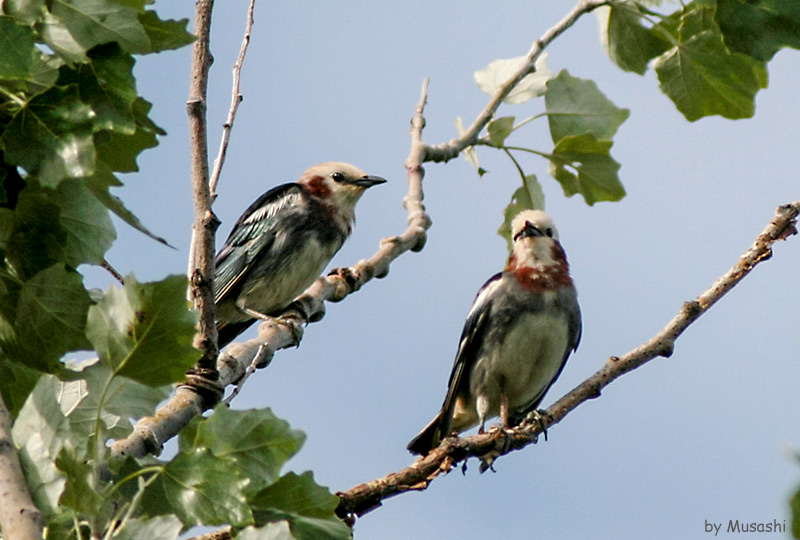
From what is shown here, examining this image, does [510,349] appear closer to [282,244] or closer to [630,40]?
[282,244]

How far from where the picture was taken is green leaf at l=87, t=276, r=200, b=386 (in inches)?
75.9

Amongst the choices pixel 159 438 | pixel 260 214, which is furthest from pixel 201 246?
pixel 260 214

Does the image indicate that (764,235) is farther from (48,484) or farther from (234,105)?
(48,484)

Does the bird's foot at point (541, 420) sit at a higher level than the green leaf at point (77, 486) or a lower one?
higher

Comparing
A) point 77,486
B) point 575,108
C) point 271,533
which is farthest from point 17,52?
point 575,108

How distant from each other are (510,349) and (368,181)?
2218mm

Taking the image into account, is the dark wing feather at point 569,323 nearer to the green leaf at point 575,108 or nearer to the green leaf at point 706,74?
the green leaf at point 575,108

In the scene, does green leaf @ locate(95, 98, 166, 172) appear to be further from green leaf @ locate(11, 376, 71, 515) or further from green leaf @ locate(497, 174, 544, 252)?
green leaf @ locate(497, 174, 544, 252)

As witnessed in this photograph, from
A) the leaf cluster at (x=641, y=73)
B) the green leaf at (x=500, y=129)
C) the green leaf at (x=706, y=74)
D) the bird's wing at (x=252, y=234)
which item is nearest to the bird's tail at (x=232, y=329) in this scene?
the bird's wing at (x=252, y=234)

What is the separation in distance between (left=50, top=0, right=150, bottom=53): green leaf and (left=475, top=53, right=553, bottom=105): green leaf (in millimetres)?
3242

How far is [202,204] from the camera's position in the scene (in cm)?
293

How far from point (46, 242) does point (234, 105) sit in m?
1.37

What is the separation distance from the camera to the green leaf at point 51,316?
2.13m

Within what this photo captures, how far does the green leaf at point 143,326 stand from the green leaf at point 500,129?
3.30 metres
